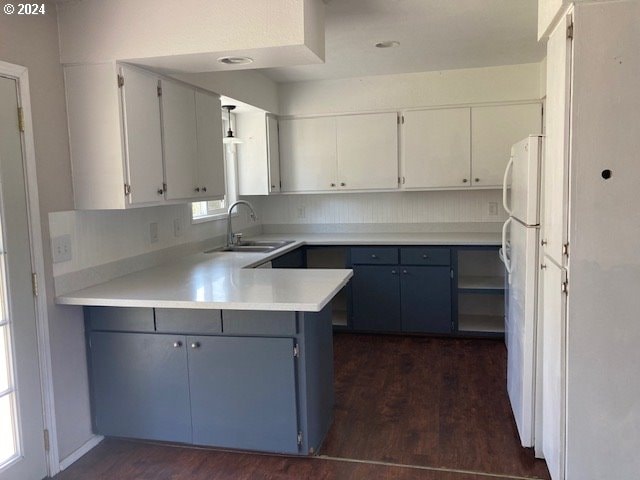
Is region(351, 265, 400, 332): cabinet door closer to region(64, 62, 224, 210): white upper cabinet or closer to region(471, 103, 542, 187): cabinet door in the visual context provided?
region(471, 103, 542, 187): cabinet door

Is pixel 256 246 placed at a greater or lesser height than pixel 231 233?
lesser

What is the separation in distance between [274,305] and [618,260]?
1.37 meters

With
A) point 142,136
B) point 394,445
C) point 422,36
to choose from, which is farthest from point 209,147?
point 394,445

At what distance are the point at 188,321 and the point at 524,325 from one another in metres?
1.67

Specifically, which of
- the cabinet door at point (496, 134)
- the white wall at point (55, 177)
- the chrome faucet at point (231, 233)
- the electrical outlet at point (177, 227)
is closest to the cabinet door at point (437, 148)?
the cabinet door at point (496, 134)

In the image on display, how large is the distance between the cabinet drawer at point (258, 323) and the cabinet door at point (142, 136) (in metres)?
0.79

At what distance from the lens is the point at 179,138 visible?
317 cm

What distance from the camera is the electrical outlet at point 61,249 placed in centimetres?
259

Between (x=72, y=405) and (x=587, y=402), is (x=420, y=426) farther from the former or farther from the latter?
(x=72, y=405)

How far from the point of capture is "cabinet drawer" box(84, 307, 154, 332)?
2.71 meters

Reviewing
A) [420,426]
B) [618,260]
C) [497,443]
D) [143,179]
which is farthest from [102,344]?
[618,260]

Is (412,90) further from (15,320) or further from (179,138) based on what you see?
(15,320)

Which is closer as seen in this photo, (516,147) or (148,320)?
(148,320)

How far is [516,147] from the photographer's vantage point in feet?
9.69
